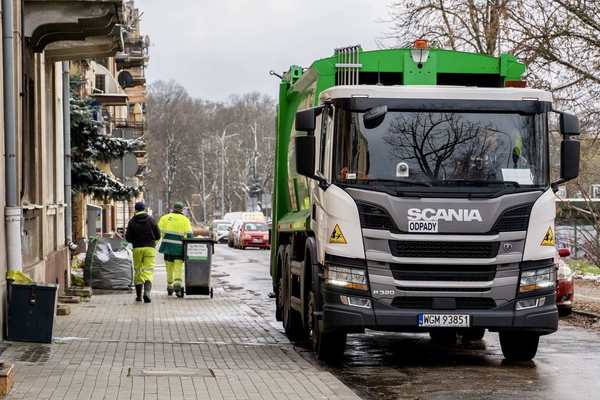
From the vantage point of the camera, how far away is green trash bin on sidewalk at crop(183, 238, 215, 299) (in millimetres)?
22875

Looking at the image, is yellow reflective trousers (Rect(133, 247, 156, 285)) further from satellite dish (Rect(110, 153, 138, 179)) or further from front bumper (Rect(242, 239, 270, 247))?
front bumper (Rect(242, 239, 270, 247))

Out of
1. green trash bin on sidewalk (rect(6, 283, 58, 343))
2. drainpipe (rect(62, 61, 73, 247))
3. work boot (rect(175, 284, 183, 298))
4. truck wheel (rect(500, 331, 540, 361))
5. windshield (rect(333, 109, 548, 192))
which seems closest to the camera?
windshield (rect(333, 109, 548, 192))

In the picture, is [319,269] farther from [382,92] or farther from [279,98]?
[279,98]

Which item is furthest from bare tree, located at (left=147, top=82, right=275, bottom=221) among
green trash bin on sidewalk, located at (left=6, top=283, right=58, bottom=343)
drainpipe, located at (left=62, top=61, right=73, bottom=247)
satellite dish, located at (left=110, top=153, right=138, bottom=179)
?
green trash bin on sidewalk, located at (left=6, top=283, right=58, bottom=343)

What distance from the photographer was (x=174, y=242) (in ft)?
75.1

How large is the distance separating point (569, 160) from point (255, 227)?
158ft

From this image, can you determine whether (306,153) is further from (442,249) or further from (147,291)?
(147,291)

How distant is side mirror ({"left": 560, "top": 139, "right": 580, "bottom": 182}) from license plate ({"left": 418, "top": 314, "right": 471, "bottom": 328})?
1.70 meters

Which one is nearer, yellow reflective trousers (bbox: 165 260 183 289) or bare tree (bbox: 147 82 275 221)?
yellow reflective trousers (bbox: 165 260 183 289)

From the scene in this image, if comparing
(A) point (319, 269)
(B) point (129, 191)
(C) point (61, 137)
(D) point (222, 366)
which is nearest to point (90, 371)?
(D) point (222, 366)

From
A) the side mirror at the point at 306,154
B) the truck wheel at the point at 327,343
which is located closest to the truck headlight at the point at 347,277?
the truck wheel at the point at 327,343

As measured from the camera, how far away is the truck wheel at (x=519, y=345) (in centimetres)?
1316

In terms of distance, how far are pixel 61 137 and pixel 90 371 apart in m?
13.5

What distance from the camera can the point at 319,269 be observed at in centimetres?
1280
